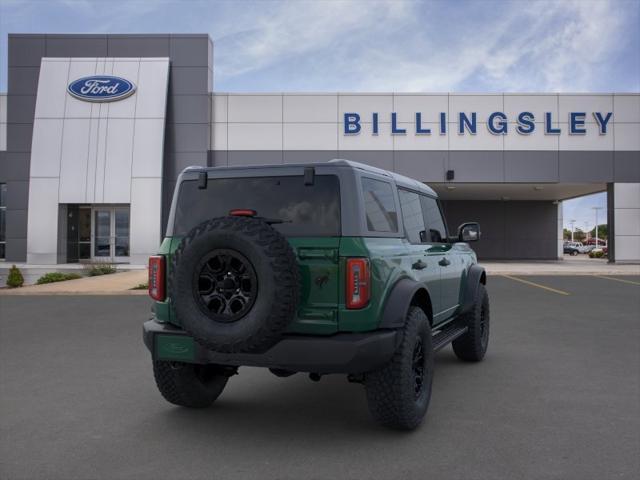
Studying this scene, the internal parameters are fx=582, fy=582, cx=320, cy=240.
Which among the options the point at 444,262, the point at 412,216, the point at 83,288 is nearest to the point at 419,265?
the point at 412,216

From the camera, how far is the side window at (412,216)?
4.90 m

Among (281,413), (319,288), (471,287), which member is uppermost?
(319,288)

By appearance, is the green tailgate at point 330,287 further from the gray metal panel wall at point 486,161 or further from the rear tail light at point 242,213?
the gray metal panel wall at point 486,161

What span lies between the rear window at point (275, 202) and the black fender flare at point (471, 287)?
276 cm

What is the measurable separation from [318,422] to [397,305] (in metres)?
1.18

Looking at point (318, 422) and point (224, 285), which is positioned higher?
point (224, 285)

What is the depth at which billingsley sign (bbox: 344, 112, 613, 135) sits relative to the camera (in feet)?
85.8

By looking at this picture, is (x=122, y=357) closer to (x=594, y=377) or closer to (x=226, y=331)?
(x=226, y=331)

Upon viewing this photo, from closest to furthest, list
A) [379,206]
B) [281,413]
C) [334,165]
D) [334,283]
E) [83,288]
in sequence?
[334,283] → [334,165] → [379,206] → [281,413] → [83,288]

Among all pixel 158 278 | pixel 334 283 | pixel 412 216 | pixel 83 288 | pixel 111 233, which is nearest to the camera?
pixel 334 283

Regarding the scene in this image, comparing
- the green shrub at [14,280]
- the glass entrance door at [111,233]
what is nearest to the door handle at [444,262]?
the green shrub at [14,280]

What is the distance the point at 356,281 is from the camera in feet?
12.5

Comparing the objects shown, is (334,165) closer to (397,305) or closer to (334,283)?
(334,283)

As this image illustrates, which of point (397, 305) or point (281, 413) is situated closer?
point (397, 305)
